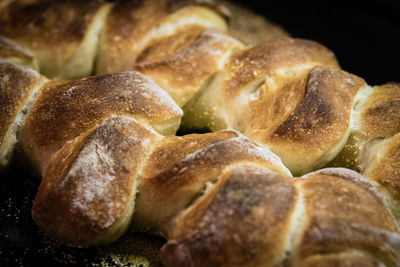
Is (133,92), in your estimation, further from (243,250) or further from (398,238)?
(398,238)

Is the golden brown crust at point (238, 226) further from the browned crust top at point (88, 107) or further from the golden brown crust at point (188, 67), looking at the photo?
the golden brown crust at point (188, 67)

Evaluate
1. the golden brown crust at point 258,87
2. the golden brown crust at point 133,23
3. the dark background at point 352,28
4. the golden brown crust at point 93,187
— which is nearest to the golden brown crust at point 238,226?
the golden brown crust at point 93,187

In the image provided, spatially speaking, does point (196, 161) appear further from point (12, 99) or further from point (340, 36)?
point (340, 36)

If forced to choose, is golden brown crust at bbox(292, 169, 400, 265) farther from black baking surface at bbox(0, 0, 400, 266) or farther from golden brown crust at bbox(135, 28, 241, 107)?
black baking surface at bbox(0, 0, 400, 266)

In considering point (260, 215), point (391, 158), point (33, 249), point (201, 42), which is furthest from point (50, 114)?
point (391, 158)

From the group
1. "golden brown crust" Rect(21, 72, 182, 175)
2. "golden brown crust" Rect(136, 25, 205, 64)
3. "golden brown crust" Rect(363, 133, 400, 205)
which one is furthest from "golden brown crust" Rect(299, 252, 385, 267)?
"golden brown crust" Rect(136, 25, 205, 64)
